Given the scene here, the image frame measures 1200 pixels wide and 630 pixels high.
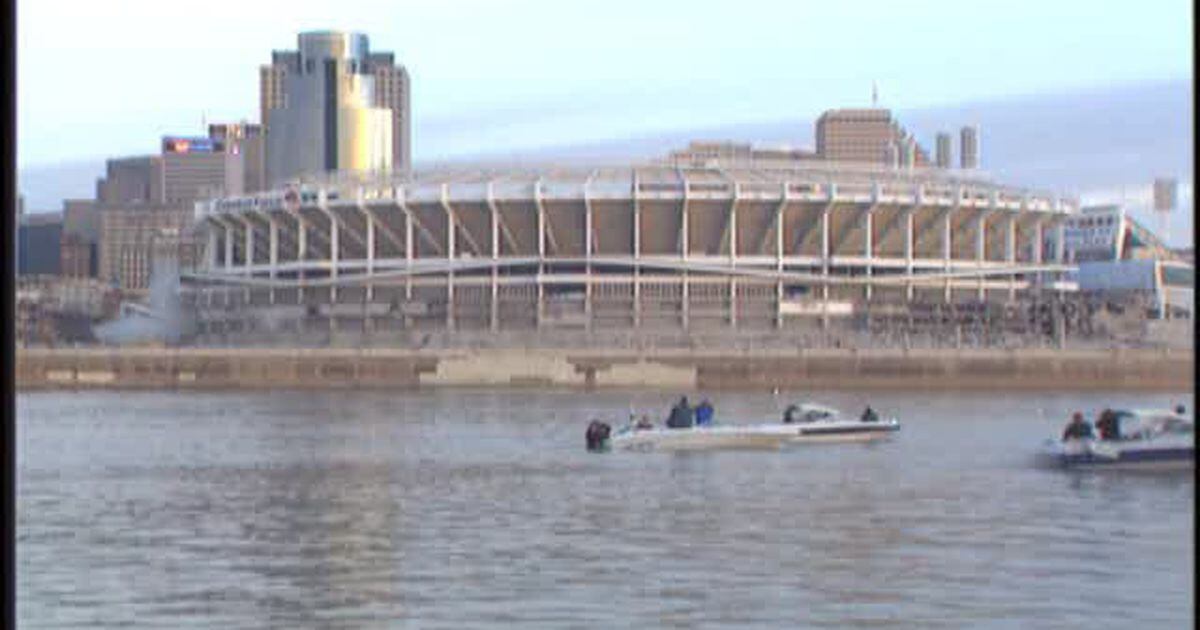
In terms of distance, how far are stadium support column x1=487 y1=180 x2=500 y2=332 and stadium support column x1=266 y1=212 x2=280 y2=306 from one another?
51.2 feet

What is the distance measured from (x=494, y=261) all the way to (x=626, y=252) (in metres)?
8.08

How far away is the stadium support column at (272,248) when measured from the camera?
130m

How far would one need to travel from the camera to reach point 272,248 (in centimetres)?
13162

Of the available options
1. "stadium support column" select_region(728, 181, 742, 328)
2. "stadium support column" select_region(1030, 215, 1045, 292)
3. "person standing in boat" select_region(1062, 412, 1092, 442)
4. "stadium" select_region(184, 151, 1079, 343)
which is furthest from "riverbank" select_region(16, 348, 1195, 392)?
"person standing in boat" select_region(1062, 412, 1092, 442)

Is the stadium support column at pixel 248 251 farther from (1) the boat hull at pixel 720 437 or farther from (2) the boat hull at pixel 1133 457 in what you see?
(2) the boat hull at pixel 1133 457

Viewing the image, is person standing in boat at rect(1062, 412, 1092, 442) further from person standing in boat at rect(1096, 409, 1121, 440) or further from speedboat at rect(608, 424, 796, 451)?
speedboat at rect(608, 424, 796, 451)

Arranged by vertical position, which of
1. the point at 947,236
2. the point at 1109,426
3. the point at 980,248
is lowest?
the point at 1109,426

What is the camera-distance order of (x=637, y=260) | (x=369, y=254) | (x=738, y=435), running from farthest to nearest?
1. (x=369, y=254)
2. (x=637, y=260)
3. (x=738, y=435)

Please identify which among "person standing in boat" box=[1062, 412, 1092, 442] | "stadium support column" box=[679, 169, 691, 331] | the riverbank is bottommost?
the riverbank

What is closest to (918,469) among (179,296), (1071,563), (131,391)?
Answer: (1071,563)

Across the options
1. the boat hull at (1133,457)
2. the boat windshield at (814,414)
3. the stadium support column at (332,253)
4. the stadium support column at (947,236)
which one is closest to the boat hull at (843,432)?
the boat windshield at (814,414)

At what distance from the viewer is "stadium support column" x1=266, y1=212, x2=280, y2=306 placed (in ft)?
427

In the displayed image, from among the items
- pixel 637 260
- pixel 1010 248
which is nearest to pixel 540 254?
pixel 637 260

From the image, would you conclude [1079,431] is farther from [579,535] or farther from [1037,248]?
[1037,248]
